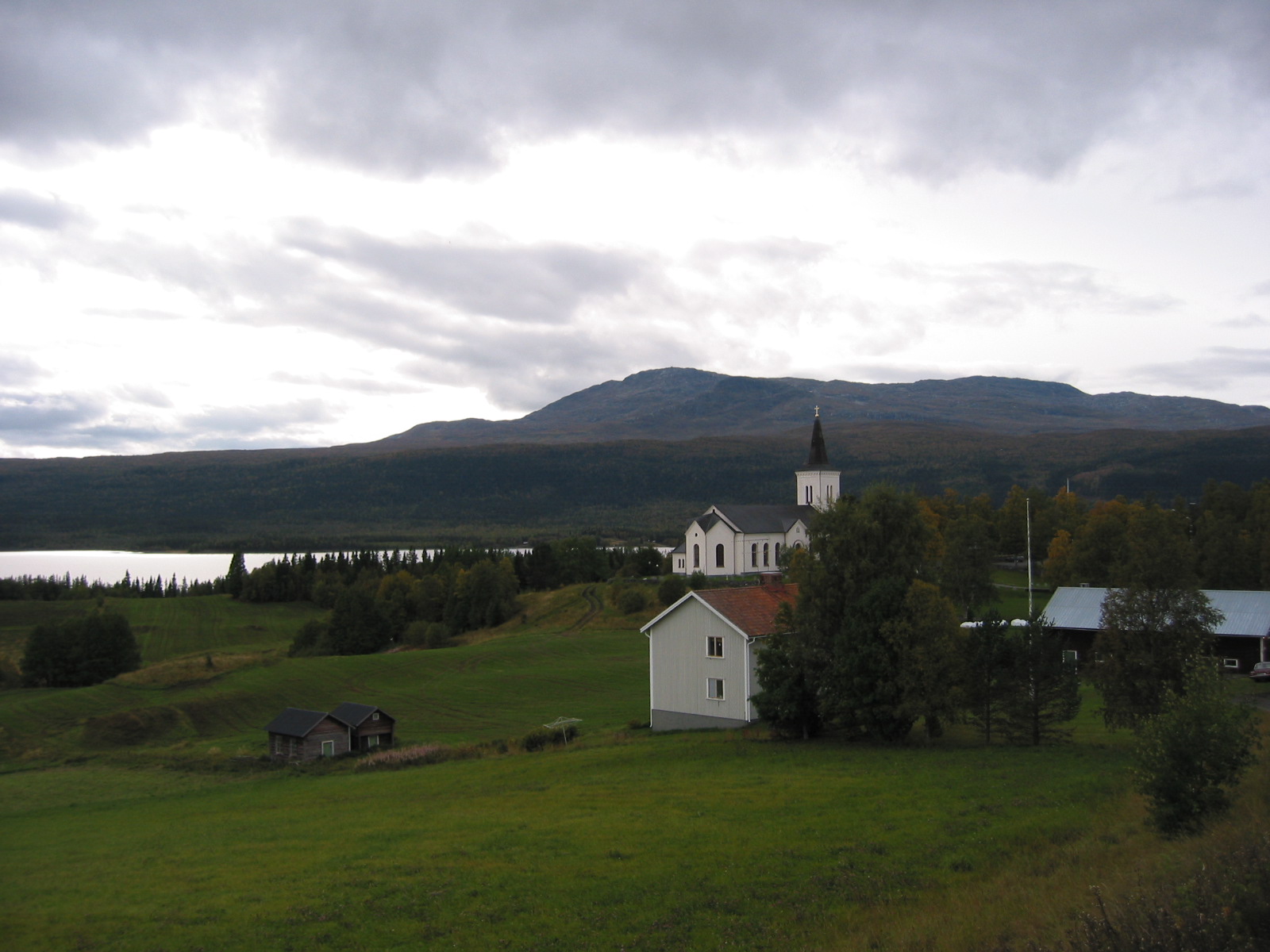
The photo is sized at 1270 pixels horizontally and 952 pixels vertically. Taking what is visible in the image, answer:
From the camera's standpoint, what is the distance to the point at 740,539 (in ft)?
312

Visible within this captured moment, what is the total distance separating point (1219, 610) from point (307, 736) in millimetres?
40935

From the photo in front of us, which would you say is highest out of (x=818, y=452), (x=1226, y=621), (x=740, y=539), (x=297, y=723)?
(x=818, y=452)

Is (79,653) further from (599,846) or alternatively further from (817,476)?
(817,476)

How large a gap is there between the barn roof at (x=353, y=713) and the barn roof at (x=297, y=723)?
8.6 inches

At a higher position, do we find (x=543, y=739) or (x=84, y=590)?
(x=84, y=590)

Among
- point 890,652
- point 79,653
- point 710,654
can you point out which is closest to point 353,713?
point 710,654

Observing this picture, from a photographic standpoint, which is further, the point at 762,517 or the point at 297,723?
the point at 762,517

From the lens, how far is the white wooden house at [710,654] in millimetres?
33500

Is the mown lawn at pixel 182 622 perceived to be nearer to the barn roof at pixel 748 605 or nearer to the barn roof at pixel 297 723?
the barn roof at pixel 297 723

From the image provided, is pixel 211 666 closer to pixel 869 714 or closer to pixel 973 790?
pixel 869 714

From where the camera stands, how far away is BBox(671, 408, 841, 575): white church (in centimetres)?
9538

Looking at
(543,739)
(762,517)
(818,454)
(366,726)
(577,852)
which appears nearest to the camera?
(577,852)

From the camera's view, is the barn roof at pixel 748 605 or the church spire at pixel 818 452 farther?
the church spire at pixel 818 452

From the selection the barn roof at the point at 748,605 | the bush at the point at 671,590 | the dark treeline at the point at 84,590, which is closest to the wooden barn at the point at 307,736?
the barn roof at the point at 748,605
